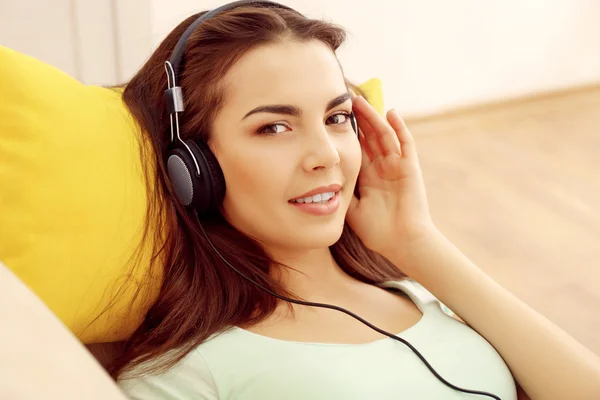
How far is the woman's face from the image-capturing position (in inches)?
47.3

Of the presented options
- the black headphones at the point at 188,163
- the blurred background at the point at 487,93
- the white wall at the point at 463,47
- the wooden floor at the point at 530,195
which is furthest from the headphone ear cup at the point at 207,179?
the white wall at the point at 463,47

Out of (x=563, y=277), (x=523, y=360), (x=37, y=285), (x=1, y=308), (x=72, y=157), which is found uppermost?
(x=1, y=308)

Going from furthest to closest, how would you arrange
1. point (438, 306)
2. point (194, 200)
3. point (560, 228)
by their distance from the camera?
point (560, 228)
point (438, 306)
point (194, 200)

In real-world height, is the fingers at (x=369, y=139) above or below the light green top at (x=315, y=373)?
above

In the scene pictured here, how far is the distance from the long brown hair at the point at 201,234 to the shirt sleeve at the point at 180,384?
0.15 ft

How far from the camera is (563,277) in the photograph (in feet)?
7.22

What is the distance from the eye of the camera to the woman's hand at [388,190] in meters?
1.38

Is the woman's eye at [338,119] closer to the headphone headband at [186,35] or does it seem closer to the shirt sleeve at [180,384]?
the headphone headband at [186,35]

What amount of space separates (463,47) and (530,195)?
37.1 inches

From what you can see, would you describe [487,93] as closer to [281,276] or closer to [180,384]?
[281,276]

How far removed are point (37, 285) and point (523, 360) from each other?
74 centimetres

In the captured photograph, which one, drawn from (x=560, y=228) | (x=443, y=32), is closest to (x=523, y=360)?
(x=560, y=228)

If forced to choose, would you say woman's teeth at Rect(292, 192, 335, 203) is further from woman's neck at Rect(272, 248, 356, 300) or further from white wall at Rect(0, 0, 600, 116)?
white wall at Rect(0, 0, 600, 116)

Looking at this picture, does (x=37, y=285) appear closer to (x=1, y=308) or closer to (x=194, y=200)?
(x=194, y=200)
